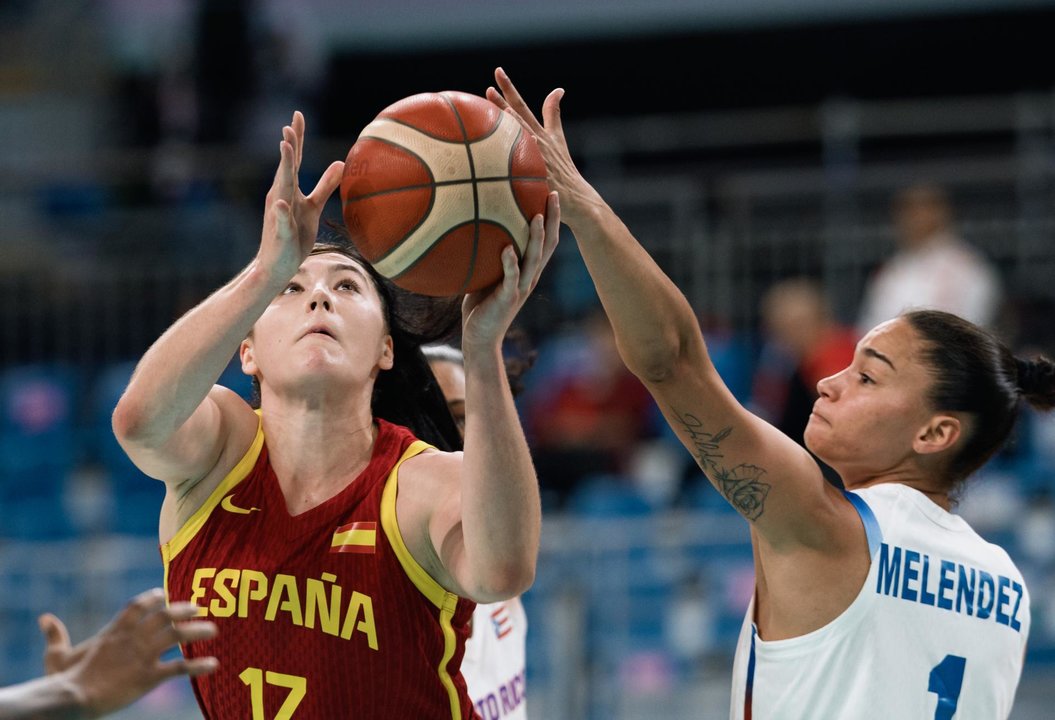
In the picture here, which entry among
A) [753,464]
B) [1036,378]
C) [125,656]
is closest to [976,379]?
[1036,378]

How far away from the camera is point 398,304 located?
13.1ft

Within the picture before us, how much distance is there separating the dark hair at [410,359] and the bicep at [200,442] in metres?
0.47

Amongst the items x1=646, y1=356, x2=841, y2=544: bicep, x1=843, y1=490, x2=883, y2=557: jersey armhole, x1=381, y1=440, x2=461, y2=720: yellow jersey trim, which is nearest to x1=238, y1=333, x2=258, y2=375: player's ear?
x1=381, y1=440, x2=461, y2=720: yellow jersey trim

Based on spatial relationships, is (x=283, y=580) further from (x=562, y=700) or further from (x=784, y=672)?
(x=562, y=700)

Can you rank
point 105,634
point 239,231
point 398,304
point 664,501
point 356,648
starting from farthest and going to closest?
point 239,231 → point 664,501 → point 398,304 → point 356,648 → point 105,634

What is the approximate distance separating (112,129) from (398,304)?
33.5 feet

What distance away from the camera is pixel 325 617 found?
11.2 ft

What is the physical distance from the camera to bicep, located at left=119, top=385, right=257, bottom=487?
3.36 meters

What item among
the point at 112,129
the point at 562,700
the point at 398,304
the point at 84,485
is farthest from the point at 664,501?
the point at 112,129

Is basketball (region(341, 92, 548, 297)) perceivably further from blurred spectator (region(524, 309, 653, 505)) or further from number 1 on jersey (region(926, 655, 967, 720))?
blurred spectator (region(524, 309, 653, 505))

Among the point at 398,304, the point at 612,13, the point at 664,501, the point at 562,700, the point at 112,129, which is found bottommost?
the point at 562,700

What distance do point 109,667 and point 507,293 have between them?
112 centimetres

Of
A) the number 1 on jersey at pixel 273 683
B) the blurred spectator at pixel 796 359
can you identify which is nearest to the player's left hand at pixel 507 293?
the number 1 on jersey at pixel 273 683

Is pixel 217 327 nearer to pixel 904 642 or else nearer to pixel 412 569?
pixel 412 569
